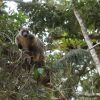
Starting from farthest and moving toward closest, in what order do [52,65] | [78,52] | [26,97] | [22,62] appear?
[78,52] < [52,65] < [22,62] < [26,97]

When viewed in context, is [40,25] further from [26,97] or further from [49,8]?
[26,97]

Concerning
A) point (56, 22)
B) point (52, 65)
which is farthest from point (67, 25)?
point (52, 65)

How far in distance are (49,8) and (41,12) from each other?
0.88 feet

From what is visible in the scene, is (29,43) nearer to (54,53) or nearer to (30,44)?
(30,44)

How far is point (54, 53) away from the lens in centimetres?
875

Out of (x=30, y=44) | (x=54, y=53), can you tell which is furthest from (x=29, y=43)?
(x=54, y=53)

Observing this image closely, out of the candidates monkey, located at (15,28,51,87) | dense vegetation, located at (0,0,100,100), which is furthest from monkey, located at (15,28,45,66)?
dense vegetation, located at (0,0,100,100)

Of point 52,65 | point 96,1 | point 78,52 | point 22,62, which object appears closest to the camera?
point 22,62

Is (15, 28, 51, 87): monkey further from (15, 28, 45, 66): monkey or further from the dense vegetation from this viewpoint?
the dense vegetation

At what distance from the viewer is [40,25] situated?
394 inches

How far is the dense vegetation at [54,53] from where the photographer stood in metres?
5.50

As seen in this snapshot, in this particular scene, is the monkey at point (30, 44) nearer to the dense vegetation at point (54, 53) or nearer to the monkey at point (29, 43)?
the monkey at point (29, 43)

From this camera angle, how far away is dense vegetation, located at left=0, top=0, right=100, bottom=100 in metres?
5.50

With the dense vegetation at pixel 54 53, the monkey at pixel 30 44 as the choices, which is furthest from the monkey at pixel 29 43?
the dense vegetation at pixel 54 53
